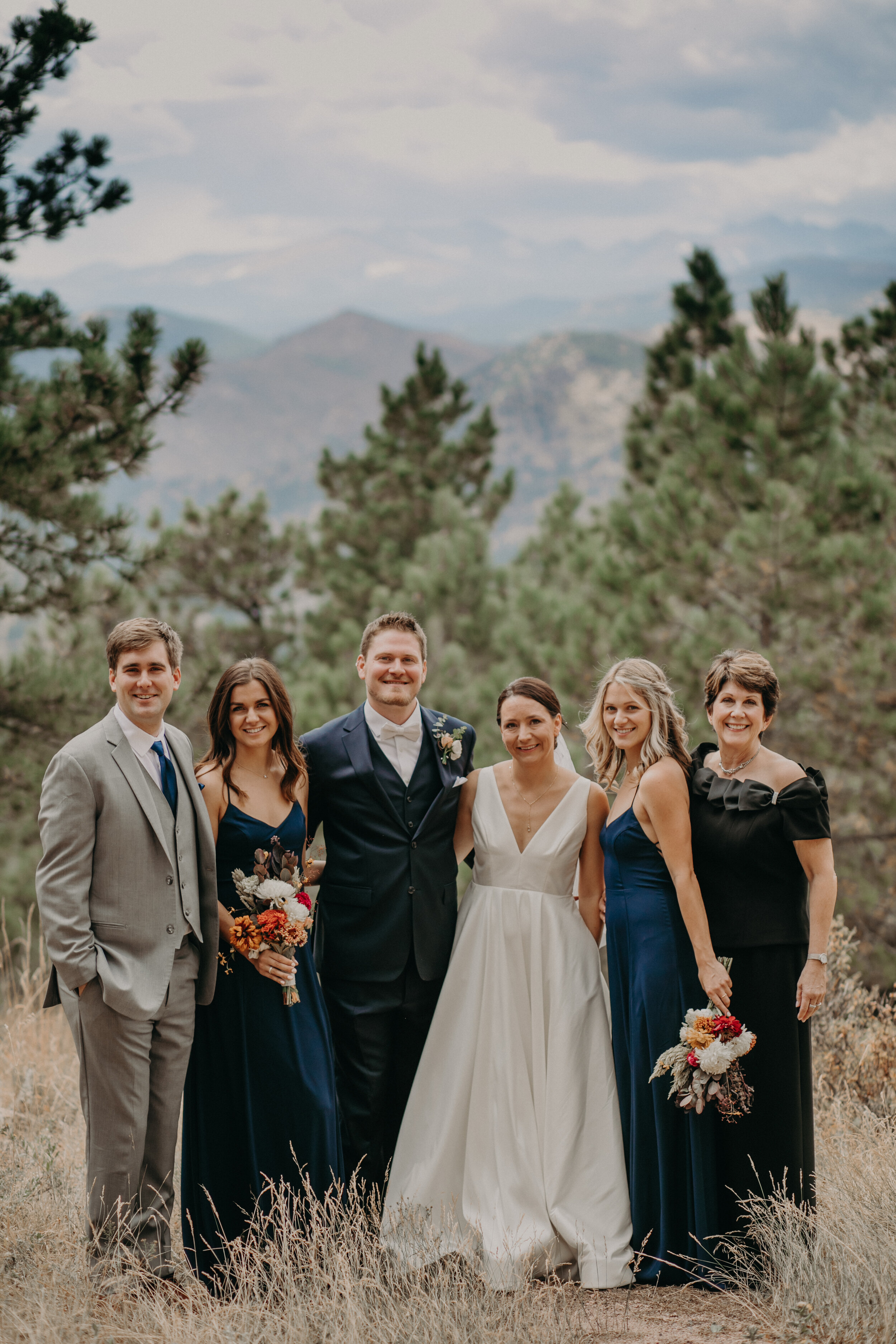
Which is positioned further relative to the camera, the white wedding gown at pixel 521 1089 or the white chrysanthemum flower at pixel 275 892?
the white wedding gown at pixel 521 1089

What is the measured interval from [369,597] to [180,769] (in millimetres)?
11855

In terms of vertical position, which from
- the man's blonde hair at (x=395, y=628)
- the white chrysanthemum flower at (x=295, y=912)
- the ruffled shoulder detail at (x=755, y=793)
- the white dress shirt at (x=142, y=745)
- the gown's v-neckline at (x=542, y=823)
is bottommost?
the white chrysanthemum flower at (x=295, y=912)

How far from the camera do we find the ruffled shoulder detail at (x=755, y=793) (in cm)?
372

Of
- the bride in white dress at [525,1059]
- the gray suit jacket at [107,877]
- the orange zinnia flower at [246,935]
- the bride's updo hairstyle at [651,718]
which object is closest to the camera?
the gray suit jacket at [107,877]

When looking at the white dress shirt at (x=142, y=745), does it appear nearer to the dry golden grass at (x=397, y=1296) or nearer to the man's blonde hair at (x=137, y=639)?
the man's blonde hair at (x=137, y=639)

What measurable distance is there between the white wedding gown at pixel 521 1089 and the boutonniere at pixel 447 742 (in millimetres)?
233

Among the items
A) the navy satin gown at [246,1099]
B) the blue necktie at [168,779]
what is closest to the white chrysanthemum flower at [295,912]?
the navy satin gown at [246,1099]

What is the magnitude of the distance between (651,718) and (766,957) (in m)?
0.91

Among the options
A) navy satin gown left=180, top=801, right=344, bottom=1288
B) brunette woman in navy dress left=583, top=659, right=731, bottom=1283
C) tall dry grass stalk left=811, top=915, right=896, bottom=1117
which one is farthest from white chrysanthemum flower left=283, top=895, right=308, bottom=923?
tall dry grass stalk left=811, top=915, right=896, bottom=1117

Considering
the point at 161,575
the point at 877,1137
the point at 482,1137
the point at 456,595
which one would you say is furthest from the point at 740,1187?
the point at 161,575

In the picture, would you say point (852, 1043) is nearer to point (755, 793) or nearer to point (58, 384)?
point (755, 793)

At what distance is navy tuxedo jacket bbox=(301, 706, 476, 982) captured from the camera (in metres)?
3.98

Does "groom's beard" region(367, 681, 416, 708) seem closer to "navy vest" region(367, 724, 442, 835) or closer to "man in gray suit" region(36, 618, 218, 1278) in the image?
"navy vest" region(367, 724, 442, 835)

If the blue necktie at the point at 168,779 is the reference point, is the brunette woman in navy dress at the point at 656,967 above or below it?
below
